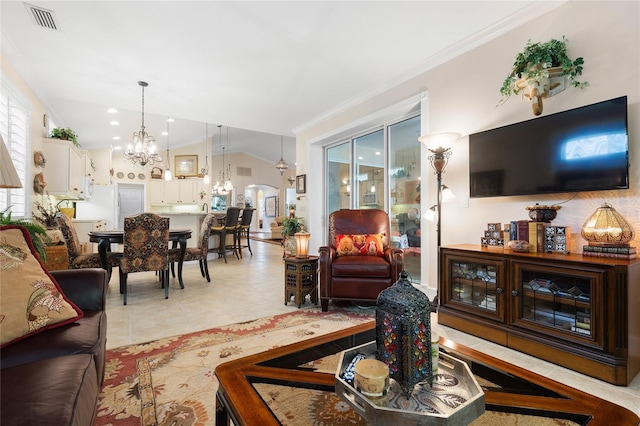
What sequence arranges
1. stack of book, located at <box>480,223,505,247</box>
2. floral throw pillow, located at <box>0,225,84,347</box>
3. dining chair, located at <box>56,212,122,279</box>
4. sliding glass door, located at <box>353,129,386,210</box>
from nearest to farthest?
floral throw pillow, located at <box>0,225,84,347</box> < stack of book, located at <box>480,223,505,247</box> < dining chair, located at <box>56,212,122,279</box> < sliding glass door, located at <box>353,129,386,210</box>

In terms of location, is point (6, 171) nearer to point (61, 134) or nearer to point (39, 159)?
point (39, 159)

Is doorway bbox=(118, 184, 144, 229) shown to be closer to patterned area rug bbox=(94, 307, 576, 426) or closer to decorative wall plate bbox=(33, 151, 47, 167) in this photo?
decorative wall plate bbox=(33, 151, 47, 167)

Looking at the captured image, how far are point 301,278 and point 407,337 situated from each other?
225 cm

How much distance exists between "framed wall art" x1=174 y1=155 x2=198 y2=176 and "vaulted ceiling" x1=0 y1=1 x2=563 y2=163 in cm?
415

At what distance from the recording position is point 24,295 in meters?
1.20

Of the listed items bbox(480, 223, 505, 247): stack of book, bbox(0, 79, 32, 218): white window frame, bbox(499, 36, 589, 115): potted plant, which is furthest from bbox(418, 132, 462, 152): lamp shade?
bbox(0, 79, 32, 218): white window frame

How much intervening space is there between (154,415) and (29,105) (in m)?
4.63

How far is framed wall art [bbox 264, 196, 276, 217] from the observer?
15470 millimetres

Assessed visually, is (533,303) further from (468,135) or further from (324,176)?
(324,176)

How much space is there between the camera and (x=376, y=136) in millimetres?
4797

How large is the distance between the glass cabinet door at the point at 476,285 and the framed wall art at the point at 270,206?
13.2m

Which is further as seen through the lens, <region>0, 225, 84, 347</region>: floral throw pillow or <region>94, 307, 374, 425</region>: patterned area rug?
<region>94, 307, 374, 425</region>: patterned area rug

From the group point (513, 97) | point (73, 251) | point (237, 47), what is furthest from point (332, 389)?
point (73, 251)

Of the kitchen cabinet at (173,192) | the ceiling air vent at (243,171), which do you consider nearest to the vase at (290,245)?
the kitchen cabinet at (173,192)
